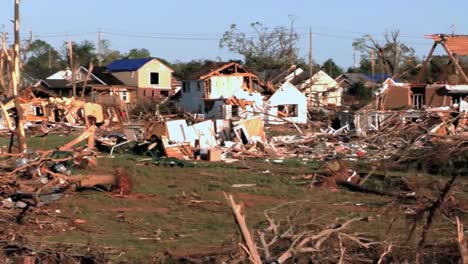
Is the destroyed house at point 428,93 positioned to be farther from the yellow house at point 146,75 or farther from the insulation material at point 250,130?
the yellow house at point 146,75

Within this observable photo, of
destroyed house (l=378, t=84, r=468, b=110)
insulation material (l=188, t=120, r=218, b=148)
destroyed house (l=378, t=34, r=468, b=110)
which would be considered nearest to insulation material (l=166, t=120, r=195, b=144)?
insulation material (l=188, t=120, r=218, b=148)

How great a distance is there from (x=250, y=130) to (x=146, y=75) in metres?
44.8

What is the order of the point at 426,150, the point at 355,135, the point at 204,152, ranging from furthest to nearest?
the point at 355,135, the point at 204,152, the point at 426,150

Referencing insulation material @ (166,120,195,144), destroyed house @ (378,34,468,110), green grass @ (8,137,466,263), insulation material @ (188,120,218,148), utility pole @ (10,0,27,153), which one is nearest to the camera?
green grass @ (8,137,466,263)

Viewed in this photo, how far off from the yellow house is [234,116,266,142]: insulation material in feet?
139

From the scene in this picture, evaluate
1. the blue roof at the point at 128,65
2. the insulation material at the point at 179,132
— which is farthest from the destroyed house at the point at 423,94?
the blue roof at the point at 128,65

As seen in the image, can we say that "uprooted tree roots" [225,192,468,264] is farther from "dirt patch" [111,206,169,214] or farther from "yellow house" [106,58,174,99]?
"yellow house" [106,58,174,99]

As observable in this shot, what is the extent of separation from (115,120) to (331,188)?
32.5m

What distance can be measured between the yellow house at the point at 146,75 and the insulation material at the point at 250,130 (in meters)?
42.4

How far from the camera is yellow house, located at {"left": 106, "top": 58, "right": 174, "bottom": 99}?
248ft

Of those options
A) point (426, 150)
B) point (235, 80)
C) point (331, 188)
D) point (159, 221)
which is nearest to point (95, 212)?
point (159, 221)

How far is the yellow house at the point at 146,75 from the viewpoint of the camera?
7562 cm

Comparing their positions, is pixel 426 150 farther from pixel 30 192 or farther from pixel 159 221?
pixel 159 221

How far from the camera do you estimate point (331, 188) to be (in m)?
20.3
